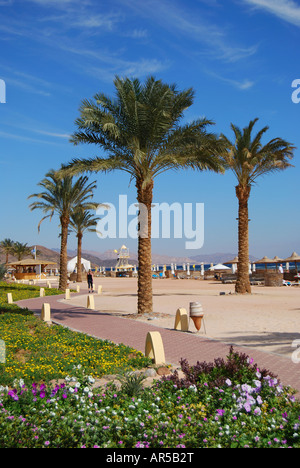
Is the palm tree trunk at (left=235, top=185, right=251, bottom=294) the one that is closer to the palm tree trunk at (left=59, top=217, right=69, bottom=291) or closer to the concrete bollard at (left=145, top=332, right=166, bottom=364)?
the palm tree trunk at (left=59, top=217, right=69, bottom=291)

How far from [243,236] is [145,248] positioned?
9.64 meters

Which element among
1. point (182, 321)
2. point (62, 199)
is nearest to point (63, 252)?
Result: point (62, 199)

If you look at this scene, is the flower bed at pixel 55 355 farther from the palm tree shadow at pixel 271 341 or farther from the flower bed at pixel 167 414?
the palm tree shadow at pixel 271 341

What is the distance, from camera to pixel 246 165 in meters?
22.9

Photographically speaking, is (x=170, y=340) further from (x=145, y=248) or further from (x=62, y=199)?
(x=62, y=199)

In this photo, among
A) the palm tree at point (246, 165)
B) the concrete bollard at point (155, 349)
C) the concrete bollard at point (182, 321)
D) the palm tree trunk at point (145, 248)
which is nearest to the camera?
the concrete bollard at point (155, 349)

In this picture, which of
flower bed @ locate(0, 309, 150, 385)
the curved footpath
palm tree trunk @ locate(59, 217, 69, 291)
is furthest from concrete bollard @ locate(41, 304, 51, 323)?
palm tree trunk @ locate(59, 217, 69, 291)

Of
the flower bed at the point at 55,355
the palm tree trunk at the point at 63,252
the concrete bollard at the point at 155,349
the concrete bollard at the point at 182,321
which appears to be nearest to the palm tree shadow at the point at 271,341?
the concrete bollard at the point at 182,321

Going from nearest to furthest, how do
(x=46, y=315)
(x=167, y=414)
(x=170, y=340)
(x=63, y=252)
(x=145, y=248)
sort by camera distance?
(x=167, y=414), (x=170, y=340), (x=46, y=315), (x=145, y=248), (x=63, y=252)

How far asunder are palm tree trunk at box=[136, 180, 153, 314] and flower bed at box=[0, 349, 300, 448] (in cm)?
945

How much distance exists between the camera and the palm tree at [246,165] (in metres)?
23.1

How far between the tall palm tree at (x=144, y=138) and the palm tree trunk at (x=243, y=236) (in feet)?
25.8
